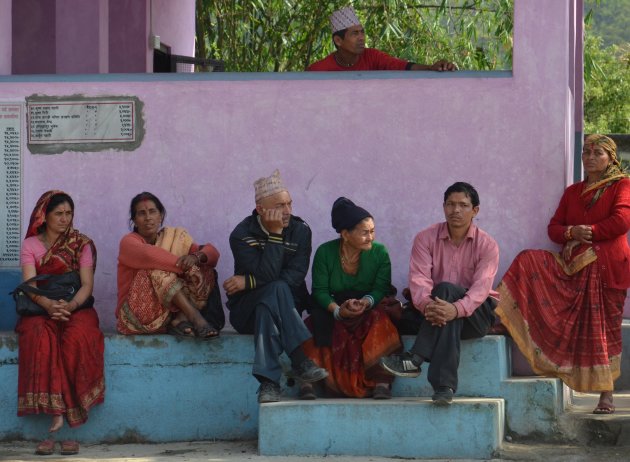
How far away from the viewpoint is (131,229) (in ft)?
26.9

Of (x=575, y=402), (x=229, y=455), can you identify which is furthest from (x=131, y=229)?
(x=575, y=402)

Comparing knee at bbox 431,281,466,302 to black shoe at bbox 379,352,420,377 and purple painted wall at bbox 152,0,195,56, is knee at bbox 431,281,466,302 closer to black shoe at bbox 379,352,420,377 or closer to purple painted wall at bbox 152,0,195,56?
black shoe at bbox 379,352,420,377

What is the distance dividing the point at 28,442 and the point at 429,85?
10.4 ft

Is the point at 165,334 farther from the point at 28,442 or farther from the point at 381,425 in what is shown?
the point at 381,425

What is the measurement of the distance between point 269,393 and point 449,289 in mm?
1122

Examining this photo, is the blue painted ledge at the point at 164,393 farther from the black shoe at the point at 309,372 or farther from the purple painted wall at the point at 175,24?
the purple painted wall at the point at 175,24

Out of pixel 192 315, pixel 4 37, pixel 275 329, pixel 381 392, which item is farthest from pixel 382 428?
pixel 4 37

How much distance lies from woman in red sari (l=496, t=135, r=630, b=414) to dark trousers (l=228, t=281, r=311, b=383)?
3.98ft

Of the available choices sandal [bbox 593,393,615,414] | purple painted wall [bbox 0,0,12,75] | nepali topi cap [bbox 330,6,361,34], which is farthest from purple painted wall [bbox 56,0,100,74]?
sandal [bbox 593,393,615,414]

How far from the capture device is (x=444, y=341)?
23.1 ft

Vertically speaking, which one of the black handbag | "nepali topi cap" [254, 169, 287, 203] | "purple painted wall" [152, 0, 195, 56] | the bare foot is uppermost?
"purple painted wall" [152, 0, 195, 56]

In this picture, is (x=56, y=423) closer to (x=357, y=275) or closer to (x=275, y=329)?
(x=275, y=329)

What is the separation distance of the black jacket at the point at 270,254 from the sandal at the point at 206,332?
19 cm

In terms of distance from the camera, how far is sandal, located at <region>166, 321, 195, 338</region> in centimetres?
755
